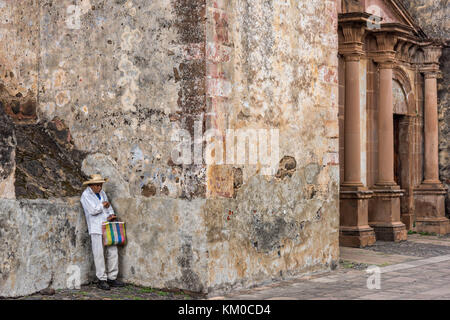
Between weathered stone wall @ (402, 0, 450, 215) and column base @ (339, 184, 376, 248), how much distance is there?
3.39 meters

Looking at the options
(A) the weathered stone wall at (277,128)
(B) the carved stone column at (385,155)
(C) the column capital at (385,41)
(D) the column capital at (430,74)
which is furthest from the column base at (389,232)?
(A) the weathered stone wall at (277,128)

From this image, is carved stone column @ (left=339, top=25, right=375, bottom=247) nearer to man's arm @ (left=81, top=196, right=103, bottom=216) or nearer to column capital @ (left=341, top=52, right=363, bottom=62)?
column capital @ (left=341, top=52, right=363, bottom=62)

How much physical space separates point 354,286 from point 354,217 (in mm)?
4047

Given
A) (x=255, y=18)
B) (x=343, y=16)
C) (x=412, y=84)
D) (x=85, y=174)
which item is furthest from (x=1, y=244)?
(x=412, y=84)

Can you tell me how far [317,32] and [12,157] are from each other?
3884 mm

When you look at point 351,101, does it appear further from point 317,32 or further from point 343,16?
point 317,32

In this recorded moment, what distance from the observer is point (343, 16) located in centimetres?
1164

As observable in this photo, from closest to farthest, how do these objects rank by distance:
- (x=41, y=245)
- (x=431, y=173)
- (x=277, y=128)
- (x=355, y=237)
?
(x=41, y=245), (x=277, y=128), (x=355, y=237), (x=431, y=173)

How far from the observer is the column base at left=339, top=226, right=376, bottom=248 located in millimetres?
11453

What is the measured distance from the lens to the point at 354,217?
38.1 feet

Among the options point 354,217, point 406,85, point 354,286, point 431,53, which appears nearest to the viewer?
point 354,286
